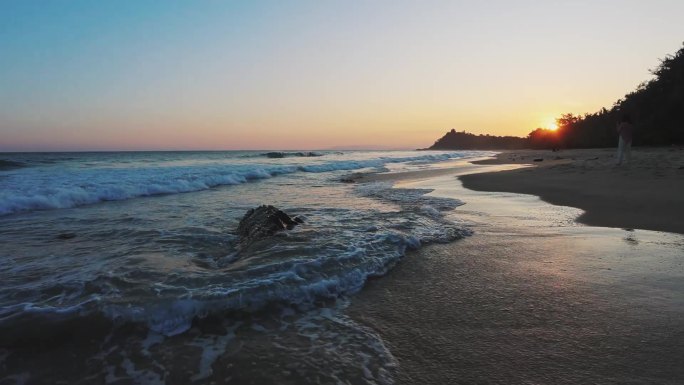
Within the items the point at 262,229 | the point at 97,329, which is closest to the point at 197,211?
the point at 262,229

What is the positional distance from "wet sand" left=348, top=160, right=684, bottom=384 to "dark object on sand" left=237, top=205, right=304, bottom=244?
6.99 ft

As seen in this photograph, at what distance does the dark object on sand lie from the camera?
5.73 m

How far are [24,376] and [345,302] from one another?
219 cm

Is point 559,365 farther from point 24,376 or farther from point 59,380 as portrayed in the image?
point 24,376

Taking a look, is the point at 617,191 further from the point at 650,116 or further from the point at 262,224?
the point at 650,116

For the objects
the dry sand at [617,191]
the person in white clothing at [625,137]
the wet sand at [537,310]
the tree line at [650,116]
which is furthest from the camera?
the tree line at [650,116]

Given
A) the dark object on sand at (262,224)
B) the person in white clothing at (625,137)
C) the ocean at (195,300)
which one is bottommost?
the ocean at (195,300)

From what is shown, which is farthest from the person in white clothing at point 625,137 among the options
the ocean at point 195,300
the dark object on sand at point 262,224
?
the dark object on sand at point 262,224

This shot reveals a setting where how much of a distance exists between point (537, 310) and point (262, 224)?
3.95 meters

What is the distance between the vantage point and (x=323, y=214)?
7.93 m

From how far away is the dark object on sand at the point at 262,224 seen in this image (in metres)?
5.73

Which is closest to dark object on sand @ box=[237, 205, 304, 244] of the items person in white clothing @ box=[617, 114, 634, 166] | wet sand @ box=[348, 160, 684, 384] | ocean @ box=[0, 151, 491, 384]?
ocean @ box=[0, 151, 491, 384]

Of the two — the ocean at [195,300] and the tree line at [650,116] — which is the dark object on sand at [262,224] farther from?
the tree line at [650,116]

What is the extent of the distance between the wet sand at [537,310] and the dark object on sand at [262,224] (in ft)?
6.99
